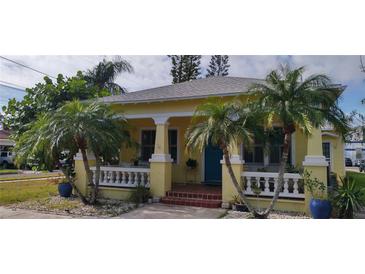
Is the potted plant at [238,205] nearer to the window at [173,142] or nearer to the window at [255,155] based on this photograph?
the window at [255,155]

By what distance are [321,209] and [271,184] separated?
213 centimetres

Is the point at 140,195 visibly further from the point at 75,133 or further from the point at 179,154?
the point at 75,133

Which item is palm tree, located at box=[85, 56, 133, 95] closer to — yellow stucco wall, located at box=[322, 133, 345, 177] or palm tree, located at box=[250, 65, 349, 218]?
yellow stucco wall, located at box=[322, 133, 345, 177]

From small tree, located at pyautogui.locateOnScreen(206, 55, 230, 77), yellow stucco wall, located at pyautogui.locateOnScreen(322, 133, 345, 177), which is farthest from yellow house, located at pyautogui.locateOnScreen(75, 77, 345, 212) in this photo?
small tree, located at pyautogui.locateOnScreen(206, 55, 230, 77)

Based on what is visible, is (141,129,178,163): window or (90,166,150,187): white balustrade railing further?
(141,129,178,163): window

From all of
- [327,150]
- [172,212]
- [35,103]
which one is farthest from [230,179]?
[35,103]

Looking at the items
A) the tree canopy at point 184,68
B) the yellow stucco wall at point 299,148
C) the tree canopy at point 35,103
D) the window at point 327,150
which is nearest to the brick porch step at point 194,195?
the yellow stucco wall at point 299,148

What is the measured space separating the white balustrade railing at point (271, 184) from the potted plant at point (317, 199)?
41 cm

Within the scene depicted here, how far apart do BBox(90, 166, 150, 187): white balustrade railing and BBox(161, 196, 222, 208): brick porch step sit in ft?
4.01

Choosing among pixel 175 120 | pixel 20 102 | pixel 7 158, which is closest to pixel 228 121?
pixel 175 120

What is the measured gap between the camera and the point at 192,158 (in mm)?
12344

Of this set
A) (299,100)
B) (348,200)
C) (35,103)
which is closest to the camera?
(299,100)

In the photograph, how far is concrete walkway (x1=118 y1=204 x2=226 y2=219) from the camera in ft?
27.0

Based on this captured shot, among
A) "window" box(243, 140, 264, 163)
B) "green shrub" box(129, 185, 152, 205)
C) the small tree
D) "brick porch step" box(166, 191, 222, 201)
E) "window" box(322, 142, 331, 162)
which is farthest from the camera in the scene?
the small tree
